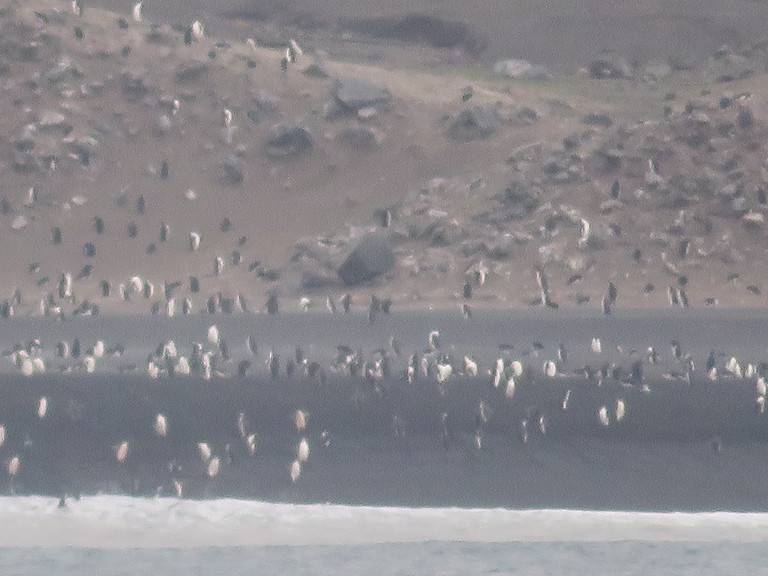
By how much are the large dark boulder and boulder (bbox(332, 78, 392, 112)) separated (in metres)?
7.19

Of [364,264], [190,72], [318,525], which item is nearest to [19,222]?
[190,72]

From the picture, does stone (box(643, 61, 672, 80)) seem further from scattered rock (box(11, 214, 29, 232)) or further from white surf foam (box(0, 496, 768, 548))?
white surf foam (box(0, 496, 768, 548))

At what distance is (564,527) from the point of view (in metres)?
Answer: 14.1

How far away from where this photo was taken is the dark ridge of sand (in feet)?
47.5

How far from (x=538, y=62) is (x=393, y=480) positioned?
2475 centimetres

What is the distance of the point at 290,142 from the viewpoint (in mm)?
31312

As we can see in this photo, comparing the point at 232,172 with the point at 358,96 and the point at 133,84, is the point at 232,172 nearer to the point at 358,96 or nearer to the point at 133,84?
the point at 358,96

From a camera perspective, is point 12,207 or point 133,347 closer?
point 133,347

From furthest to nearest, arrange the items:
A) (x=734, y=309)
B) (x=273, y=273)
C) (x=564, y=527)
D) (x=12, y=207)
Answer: (x=12, y=207) → (x=273, y=273) → (x=734, y=309) → (x=564, y=527)

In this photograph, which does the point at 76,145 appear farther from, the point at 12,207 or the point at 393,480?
the point at 393,480

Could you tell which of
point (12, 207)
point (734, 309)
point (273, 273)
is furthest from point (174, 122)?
point (734, 309)

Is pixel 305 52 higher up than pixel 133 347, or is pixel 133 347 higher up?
pixel 305 52

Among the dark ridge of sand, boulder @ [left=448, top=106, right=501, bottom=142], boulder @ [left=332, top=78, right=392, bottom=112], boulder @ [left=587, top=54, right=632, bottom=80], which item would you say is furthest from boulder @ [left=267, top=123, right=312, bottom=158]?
the dark ridge of sand

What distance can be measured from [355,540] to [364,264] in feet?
36.6
